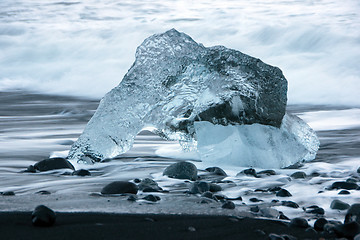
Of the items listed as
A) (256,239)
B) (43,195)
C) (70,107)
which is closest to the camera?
(256,239)

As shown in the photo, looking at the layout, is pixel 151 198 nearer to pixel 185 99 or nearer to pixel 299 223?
pixel 299 223

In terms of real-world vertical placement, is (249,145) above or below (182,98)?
below

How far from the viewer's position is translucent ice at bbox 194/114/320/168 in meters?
5.03

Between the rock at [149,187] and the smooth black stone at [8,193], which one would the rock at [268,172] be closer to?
the rock at [149,187]

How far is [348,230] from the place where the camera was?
2529mm

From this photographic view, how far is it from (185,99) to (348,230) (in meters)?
2.93

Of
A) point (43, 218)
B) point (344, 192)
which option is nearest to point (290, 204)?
point (344, 192)

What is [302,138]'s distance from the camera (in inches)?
212

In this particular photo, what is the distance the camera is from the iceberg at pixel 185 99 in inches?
199

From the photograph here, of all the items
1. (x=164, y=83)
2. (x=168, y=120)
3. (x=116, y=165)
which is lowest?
(x=116, y=165)

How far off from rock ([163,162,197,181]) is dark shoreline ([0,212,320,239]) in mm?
1489

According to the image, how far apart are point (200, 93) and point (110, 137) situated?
96cm

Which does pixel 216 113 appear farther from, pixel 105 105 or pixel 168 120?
pixel 105 105

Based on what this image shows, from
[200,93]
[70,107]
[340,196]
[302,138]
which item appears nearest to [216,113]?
[200,93]
